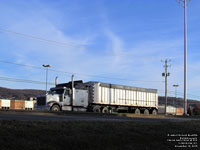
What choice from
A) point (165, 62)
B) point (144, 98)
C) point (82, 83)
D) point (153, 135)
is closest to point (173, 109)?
point (165, 62)

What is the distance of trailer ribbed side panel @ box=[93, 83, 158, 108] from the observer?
30.3 meters

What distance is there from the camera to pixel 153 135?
1002cm

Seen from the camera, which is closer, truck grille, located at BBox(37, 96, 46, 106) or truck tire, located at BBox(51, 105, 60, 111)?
truck tire, located at BBox(51, 105, 60, 111)

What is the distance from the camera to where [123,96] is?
32625 mm

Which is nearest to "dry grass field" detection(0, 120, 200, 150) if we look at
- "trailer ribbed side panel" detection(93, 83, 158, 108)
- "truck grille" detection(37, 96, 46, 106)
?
"truck grille" detection(37, 96, 46, 106)

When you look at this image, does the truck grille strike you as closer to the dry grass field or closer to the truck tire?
the truck tire

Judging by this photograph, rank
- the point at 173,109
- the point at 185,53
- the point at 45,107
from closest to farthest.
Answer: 1. the point at 45,107
2. the point at 185,53
3. the point at 173,109

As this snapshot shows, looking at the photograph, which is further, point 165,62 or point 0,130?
point 165,62

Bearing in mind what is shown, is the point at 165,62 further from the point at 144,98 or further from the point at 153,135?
the point at 153,135

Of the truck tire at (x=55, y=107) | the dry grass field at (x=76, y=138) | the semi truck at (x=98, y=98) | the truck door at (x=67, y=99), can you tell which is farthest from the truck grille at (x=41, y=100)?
the dry grass field at (x=76, y=138)

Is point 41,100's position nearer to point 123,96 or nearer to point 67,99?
point 67,99

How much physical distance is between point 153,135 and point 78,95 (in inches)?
756

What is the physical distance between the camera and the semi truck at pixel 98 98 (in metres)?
27.4

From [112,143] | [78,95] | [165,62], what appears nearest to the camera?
[112,143]
